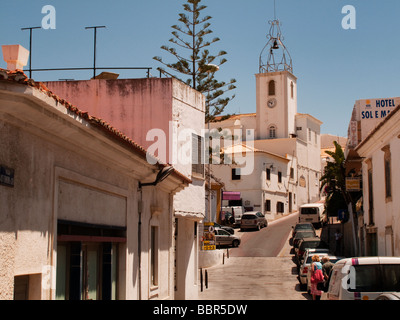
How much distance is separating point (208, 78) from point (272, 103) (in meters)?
36.3

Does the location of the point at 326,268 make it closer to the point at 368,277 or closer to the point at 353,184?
the point at 368,277

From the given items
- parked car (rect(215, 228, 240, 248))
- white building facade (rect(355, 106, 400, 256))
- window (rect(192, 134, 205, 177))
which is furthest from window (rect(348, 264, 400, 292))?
parked car (rect(215, 228, 240, 248))

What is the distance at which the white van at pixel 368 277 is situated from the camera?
1062 centimetres

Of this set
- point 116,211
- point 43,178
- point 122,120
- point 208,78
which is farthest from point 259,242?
point 43,178

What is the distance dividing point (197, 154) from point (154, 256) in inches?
230

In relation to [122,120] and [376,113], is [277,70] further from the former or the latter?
[122,120]

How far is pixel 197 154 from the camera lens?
69.9 ft

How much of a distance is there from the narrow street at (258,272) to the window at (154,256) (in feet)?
23.5

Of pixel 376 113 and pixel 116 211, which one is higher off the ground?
pixel 376 113

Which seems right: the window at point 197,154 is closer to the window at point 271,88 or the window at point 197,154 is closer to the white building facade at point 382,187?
the white building facade at point 382,187

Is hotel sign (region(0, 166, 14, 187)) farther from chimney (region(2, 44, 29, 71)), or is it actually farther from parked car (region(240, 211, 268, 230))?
parked car (region(240, 211, 268, 230))

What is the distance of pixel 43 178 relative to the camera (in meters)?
8.48

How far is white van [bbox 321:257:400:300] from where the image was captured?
10.6 meters

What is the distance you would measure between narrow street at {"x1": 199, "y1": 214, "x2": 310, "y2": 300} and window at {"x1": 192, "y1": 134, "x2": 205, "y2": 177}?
5.22 meters
